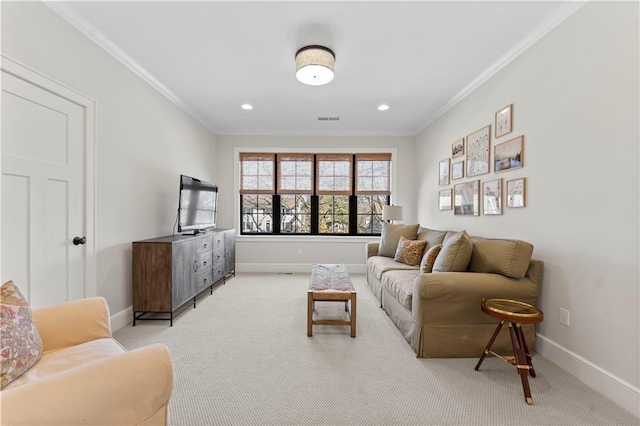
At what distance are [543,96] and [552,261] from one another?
4.47 ft

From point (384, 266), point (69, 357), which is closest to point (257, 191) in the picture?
point (384, 266)

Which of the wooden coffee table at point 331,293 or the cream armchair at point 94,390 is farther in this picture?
the wooden coffee table at point 331,293

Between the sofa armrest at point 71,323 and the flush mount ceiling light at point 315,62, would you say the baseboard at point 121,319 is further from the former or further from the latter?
the flush mount ceiling light at point 315,62

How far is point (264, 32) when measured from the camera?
2.37 m

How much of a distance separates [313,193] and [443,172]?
7.72 feet

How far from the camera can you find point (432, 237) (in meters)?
3.64

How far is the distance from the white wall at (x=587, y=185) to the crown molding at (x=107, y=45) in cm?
380

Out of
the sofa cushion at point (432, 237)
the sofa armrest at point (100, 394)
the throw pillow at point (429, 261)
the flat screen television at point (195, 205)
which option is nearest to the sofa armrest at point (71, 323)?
the sofa armrest at point (100, 394)

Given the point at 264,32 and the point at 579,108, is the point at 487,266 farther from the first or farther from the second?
the point at 264,32

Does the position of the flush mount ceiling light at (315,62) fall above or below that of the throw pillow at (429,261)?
above

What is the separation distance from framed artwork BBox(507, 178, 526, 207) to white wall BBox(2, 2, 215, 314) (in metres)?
3.88

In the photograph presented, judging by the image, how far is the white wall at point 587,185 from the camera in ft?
5.52

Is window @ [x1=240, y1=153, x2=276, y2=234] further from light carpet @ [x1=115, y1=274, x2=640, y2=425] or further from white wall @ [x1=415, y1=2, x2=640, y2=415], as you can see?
white wall @ [x1=415, y1=2, x2=640, y2=415]

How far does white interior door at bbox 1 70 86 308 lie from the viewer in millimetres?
1823
